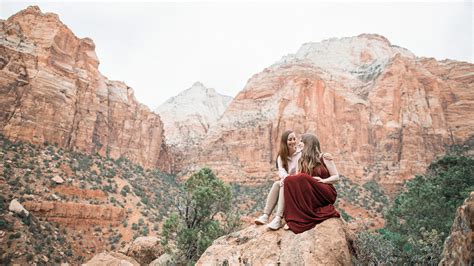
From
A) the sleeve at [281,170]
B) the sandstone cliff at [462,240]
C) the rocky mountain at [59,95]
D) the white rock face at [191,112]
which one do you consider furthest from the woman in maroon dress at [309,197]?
the white rock face at [191,112]

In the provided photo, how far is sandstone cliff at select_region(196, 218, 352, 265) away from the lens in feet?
13.6

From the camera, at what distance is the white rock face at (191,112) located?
93569 millimetres

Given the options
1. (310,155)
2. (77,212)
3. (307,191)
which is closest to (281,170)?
(310,155)

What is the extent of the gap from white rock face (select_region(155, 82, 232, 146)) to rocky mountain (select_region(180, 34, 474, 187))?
64.8 feet

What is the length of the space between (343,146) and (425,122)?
55.8 ft

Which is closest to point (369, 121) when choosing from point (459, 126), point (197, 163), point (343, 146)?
point (343, 146)

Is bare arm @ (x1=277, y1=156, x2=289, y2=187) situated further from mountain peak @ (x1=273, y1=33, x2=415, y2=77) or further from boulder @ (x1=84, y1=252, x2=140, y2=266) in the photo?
mountain peak @ (x1=273, y1=33, x2=415, y2=77)

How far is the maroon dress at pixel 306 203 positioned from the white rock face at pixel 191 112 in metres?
71.5

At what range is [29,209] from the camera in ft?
77.4

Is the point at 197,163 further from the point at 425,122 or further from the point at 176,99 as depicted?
the point at 176,99

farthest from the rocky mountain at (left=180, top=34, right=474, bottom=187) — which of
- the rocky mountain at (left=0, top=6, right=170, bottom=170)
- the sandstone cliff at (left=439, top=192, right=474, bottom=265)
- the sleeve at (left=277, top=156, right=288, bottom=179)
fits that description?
the sandstone cliff at (left=439, top=192, right=474, bottom=265)

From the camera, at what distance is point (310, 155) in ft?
16.1

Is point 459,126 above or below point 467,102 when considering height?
below

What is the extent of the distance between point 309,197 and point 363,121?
59.7 m
